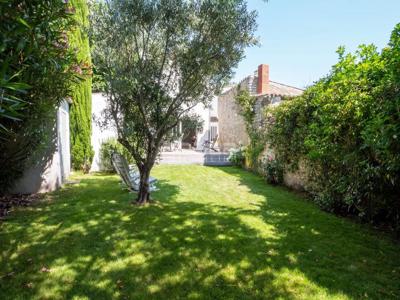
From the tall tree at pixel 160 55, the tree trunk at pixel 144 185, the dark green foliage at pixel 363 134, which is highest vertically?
the tall tree at pixel 160 55

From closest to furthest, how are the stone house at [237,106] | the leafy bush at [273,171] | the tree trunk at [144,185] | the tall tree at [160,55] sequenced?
1. the tall tree at [160,55]
2. the tree trunk at [144,185]
3. the leafy bush at [273,171]
4. the stone house at [237,106]

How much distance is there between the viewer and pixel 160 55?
677 centimetres

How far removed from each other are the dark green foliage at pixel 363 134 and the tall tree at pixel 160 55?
2404mm

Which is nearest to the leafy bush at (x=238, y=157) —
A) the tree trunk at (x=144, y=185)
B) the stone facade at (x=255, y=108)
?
the stone facade at (x=255, y=108)

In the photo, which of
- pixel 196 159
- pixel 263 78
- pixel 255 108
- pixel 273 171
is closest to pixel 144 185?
pixel 273 171

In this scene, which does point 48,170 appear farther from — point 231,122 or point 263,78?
point 231,122

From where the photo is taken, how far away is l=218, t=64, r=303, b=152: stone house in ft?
53.2

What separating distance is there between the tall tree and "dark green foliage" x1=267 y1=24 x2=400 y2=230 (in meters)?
2.40

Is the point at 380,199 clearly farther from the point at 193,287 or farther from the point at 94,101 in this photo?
the point at 94,101

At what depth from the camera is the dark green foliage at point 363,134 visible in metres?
3.68

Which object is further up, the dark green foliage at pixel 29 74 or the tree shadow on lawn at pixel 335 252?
the dark green foliage at pixel 29 74

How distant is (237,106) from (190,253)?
45.0 ft

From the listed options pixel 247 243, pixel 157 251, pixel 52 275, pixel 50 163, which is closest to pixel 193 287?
pixel 157 251

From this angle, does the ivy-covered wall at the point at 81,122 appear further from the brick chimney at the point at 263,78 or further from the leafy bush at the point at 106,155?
the brick chimney at the point at 263,78
